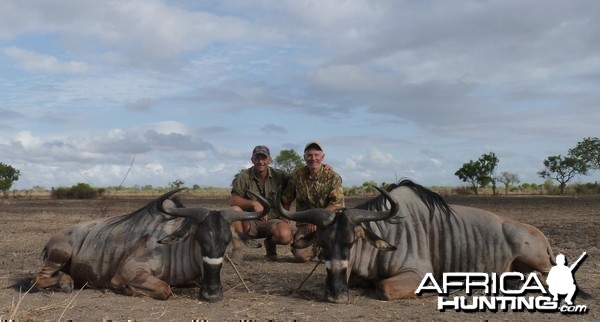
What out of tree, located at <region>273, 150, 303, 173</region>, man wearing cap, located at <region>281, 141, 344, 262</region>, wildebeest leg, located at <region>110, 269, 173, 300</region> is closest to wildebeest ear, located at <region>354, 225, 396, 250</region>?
man wearing cap, located at <region>281, 141, 344, 262</region>

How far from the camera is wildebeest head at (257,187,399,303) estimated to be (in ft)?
24.6

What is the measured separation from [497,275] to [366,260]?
1.69 m

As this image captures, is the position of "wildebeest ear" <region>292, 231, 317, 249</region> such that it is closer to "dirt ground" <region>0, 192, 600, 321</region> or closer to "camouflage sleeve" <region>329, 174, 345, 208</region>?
"dirt ground" <region>0, 192, 600, 321</region>

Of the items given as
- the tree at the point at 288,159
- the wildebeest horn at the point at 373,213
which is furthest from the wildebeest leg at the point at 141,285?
the tree at the point at 288,159

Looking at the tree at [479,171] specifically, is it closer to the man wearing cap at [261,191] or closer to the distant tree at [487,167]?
the distant tree at [487,167]

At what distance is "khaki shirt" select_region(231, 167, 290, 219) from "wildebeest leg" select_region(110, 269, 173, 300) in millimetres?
3131

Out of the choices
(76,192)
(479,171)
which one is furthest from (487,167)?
(76,192)

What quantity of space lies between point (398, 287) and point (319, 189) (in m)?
2.81

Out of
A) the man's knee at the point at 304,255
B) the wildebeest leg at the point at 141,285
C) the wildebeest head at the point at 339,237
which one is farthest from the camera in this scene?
the man's knee at the point at 304,255

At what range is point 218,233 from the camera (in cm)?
782

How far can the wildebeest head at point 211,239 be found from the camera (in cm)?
770

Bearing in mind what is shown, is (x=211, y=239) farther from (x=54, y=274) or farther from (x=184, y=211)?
(x=54, y=274)

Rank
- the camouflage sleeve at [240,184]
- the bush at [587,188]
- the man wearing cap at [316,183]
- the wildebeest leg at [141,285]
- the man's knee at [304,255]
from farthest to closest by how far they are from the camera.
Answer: the bush at [587,188] → the camouflage sleeve at [240,184] → the man's knee at [304,255] → the man wearing cap at [316,183] → the wildebeest leg at [141,285]

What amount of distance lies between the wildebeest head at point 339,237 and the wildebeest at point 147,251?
878 mm
